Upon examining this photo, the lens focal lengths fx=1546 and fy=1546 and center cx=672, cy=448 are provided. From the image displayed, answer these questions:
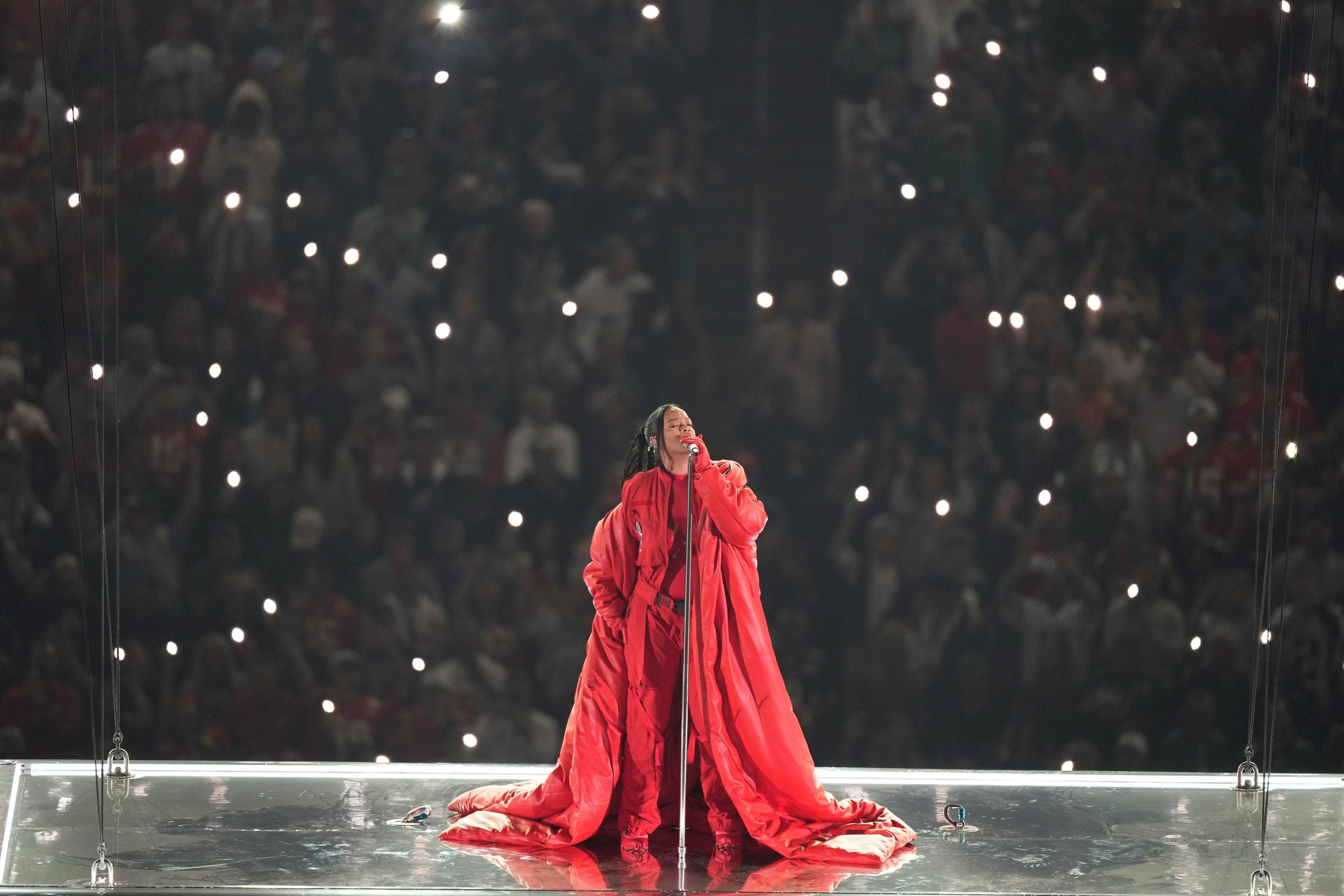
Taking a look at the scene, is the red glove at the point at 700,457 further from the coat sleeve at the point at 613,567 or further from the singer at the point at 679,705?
the coat sleeve at the point at 613,567

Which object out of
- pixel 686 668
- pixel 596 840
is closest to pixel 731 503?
pixel 686 668

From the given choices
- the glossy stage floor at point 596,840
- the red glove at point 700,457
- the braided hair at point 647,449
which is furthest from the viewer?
Answer: the braided hair at point 647,449

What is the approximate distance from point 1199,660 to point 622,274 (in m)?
2.66

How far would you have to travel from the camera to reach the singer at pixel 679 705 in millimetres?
4500

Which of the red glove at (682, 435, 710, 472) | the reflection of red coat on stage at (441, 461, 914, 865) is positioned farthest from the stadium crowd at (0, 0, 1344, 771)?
the red glove at (682, 435, 710, 472)

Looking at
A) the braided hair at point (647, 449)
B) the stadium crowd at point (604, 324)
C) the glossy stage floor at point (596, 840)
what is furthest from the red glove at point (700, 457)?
the stadium crowd at point (604, 324)

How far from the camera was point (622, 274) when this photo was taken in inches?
231

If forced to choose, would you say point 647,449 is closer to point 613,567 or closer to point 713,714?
point 613,567

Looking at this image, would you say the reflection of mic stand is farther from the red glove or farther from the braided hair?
the braided hair

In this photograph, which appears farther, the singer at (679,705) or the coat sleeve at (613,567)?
the coat sleeve at (613,567)

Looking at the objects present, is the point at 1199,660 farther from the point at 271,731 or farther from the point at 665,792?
the point at 271,731

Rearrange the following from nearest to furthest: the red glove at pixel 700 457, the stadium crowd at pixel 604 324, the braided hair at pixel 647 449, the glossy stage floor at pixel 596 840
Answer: the glossy stage floor at pixel 596 840 < the red glove at pixel 700 457 < the braided hair at pixel 647 449 < the stadium crowd at pixel 604 324

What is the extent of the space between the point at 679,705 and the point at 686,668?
48cm

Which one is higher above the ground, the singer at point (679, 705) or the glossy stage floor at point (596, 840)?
the singer at point (679, 705)
